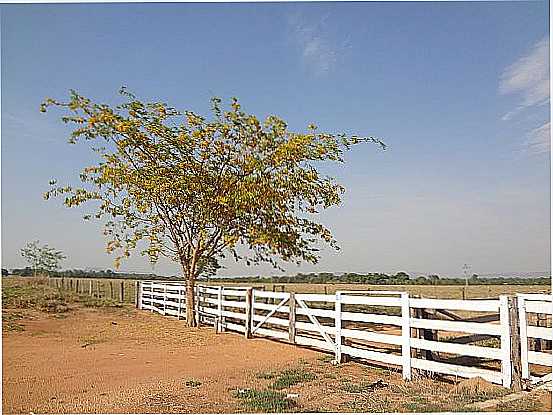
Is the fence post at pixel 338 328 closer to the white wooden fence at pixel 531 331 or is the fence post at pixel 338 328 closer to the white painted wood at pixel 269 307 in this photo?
the white painted wood at pixel 269 307

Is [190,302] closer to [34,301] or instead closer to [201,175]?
[201,175]

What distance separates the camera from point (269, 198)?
11.3m

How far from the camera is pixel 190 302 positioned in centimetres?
A: 1205

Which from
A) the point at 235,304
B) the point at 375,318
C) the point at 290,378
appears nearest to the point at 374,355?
the point at 375,318

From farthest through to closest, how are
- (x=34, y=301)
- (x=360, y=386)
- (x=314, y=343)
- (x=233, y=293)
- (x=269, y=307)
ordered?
(x=34, y=301) < (x=233, y=293) < (x=269, y=307) < (x=314, y=343) < (x=360, y=386)

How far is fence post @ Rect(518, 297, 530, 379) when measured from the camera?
211 inches

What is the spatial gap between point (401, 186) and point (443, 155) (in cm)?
102

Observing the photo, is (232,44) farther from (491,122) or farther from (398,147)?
(491,122)

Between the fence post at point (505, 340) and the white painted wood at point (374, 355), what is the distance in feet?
3.74

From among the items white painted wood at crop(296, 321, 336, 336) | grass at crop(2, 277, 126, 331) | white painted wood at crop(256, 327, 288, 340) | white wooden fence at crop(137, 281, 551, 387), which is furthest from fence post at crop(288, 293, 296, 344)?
grass at crop(2, 277, 126, 331)

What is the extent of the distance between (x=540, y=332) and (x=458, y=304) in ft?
2.34

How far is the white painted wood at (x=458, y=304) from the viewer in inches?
217

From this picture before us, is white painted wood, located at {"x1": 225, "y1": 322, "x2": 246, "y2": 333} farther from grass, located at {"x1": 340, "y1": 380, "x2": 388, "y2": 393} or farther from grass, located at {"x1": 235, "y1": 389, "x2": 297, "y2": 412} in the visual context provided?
grass, located at {"x1": 235, "y1": 389, "x2": 297, "y2": 412}

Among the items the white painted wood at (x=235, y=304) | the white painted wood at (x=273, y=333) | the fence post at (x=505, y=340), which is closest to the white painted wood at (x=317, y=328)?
the white painted wood at (x=273, y=333)
